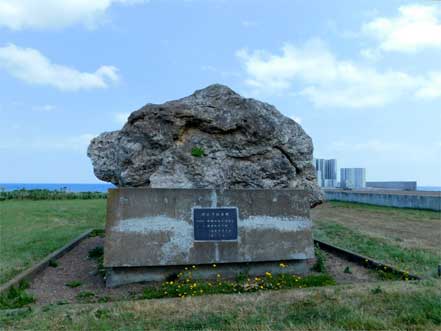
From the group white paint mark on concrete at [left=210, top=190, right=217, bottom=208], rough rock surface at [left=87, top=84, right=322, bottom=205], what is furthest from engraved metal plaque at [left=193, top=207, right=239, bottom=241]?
rough rock surface at [left=87, top=84, right=322, bottom=205]

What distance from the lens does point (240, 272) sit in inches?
218

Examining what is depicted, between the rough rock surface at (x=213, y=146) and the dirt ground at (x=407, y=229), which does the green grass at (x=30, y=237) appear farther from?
the dirt ground at (x=407, y=229)

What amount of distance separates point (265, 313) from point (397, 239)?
20.7 feet

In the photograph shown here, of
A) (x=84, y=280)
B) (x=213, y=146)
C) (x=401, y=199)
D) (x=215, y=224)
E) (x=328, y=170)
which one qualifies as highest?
(x=328, y=170)

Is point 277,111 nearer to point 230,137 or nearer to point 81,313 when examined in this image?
point 230,137

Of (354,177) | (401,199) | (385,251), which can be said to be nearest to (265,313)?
(385,251)

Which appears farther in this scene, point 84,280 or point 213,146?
point 213,146

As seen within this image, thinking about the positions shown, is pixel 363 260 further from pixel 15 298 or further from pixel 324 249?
pixel 15 298

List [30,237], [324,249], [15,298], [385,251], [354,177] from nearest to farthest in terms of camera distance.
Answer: [15,298] < [385,251] < [324,249] < [30,237] < [354,177]

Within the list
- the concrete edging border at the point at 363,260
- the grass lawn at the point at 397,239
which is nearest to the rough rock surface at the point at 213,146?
the concrete edging border at the point at 363,260

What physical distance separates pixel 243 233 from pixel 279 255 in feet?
1.85

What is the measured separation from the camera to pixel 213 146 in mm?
6230

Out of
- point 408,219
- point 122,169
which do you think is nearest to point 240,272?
point 122,169

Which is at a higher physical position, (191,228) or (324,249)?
(191,228)
